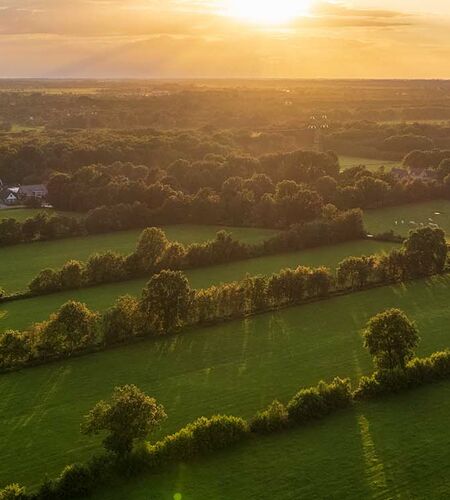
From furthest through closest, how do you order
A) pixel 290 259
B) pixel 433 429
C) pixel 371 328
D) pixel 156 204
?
1. pixel 156 204
2. pixel 290 259
3. pixel 371 328
4. pixel 433 429

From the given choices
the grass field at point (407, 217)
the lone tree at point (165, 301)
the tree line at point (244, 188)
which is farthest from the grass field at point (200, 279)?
the tree line at point (244, 188)

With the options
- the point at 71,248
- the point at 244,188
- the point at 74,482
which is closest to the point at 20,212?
the point at 71,248

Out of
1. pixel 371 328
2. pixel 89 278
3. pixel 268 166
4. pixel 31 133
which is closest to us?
pixel 371 328

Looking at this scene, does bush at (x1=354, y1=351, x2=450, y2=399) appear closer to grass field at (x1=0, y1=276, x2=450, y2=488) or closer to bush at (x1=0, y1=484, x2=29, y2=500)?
grass field at (x1=0, y1=276, x2=450, y2=488)

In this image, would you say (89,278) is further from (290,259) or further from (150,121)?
(150,121)

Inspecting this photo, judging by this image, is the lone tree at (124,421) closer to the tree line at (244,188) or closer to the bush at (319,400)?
the bush at (319,400)

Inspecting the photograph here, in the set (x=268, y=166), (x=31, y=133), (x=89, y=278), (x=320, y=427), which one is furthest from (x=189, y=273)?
(x=31, y=133)

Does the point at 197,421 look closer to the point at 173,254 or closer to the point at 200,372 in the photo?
the point at 200,372
